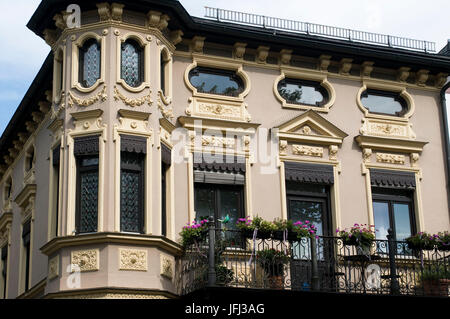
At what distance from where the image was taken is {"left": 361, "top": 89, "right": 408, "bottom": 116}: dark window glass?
78.2ft

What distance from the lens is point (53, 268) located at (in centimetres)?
2012

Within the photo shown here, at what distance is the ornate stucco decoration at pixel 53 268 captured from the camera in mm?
19900

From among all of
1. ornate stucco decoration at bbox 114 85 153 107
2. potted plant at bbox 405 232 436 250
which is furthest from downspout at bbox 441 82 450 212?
ornate stucco decoration at bbox 114 85 153 107

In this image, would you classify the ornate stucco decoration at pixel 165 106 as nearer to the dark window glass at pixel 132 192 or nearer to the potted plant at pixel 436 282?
the dark window glass at pixel 132 192

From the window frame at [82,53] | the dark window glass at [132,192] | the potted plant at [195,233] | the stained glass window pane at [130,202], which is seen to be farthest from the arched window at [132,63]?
the potted plant at [195,233]

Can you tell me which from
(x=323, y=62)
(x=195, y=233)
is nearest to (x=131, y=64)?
(x=195, y=233)

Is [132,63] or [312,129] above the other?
[132,63]

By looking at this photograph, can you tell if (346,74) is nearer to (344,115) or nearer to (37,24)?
(344,115)

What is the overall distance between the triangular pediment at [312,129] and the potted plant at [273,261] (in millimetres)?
3758

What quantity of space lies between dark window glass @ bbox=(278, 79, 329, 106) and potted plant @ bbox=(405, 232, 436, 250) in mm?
4431

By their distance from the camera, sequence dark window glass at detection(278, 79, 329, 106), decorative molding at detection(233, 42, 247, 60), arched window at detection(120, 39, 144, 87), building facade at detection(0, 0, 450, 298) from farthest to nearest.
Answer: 1. dark window glass at detection(278, 79, 329, 106)
2. decorative molding at detection(233, 42, 247, 60)
3. arched window at detection(120, 39, 144, 87)
4. building facade at detection(0, 0, 450, 298)

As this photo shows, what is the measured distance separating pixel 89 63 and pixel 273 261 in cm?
656

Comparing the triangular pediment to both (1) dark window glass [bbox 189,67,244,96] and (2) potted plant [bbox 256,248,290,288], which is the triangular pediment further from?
(2) potted plant [bbox 256,248,290,288]

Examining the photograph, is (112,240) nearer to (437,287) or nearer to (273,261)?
(273,261)
